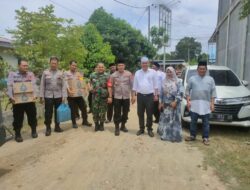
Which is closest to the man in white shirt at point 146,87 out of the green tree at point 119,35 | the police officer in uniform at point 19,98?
the police officer in uniform at point 19,98

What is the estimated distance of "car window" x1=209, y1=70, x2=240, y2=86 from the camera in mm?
10142

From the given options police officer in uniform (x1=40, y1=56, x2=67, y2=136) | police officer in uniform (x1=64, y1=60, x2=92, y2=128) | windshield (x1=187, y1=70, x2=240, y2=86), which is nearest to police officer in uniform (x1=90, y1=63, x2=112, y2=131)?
police officer in uniform (x1=64, y1=60, x2=92, y2=128)

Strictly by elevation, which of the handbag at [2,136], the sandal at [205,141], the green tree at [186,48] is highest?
the green tree at [186,48]

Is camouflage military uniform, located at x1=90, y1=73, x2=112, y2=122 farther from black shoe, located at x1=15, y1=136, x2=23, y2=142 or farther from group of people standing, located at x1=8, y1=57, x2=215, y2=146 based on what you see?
black shoe, located at x1=15, y1=136, x2=23, y2=142

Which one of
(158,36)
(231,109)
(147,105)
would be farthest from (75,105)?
(158,36)

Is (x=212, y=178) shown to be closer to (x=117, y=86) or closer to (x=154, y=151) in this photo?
(x=154, y=151)

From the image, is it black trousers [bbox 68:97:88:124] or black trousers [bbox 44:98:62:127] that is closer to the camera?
black trousers [bbox 44:98:62:127]

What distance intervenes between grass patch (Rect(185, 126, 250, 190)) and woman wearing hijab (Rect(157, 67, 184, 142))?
605 millimetres

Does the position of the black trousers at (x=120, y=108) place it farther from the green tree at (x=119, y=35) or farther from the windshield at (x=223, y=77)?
the green tree at (x=119, y=35)

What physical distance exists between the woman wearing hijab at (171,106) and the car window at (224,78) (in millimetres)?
2324

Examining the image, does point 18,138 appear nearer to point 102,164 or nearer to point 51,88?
point 51,88

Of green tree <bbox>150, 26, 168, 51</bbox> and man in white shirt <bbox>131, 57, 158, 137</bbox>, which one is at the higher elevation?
green tree <bbox>150, 26, 168, 51</bbox>

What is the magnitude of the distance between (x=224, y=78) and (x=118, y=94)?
3.63 meters

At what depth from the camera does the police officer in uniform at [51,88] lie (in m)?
8.48
